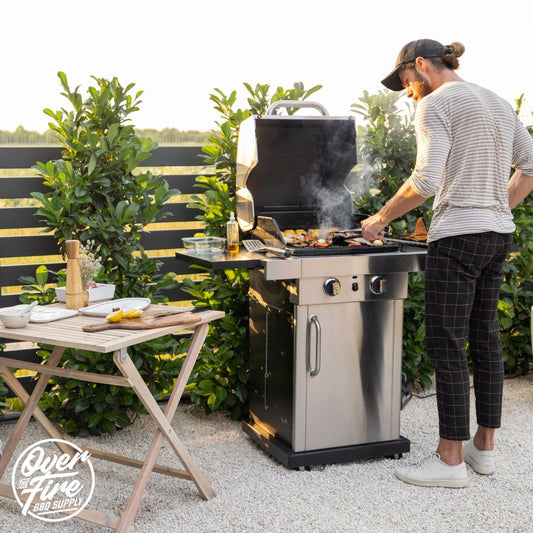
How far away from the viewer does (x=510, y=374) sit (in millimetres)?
4480

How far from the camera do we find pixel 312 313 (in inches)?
115

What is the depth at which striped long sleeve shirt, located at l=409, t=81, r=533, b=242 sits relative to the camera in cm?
267

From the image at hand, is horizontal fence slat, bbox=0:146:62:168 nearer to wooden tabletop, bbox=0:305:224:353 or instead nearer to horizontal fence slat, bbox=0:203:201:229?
horizontal fence slat, bbox=0:203:201:229

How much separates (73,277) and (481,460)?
1.86 metres

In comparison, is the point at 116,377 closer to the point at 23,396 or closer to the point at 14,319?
the point at 14,319

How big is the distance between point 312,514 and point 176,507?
1.68 feet

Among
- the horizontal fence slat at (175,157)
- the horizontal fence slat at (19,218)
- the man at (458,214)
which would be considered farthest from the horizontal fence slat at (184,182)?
the man at (458,214)

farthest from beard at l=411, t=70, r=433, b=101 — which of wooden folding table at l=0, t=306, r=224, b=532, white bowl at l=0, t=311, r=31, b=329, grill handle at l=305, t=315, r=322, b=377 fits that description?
white bowl at l=0, t=311, r=31, b=329

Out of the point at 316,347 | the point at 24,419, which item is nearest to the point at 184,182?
the point at 316,347

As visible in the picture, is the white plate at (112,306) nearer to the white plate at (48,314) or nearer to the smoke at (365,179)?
the white plate at (48,314)

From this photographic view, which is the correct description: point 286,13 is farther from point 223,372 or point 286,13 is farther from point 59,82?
point 223,372

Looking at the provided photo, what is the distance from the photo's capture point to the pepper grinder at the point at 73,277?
272cm

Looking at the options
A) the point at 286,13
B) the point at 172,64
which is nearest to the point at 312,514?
the point at 172,64

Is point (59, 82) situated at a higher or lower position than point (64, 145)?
higher
